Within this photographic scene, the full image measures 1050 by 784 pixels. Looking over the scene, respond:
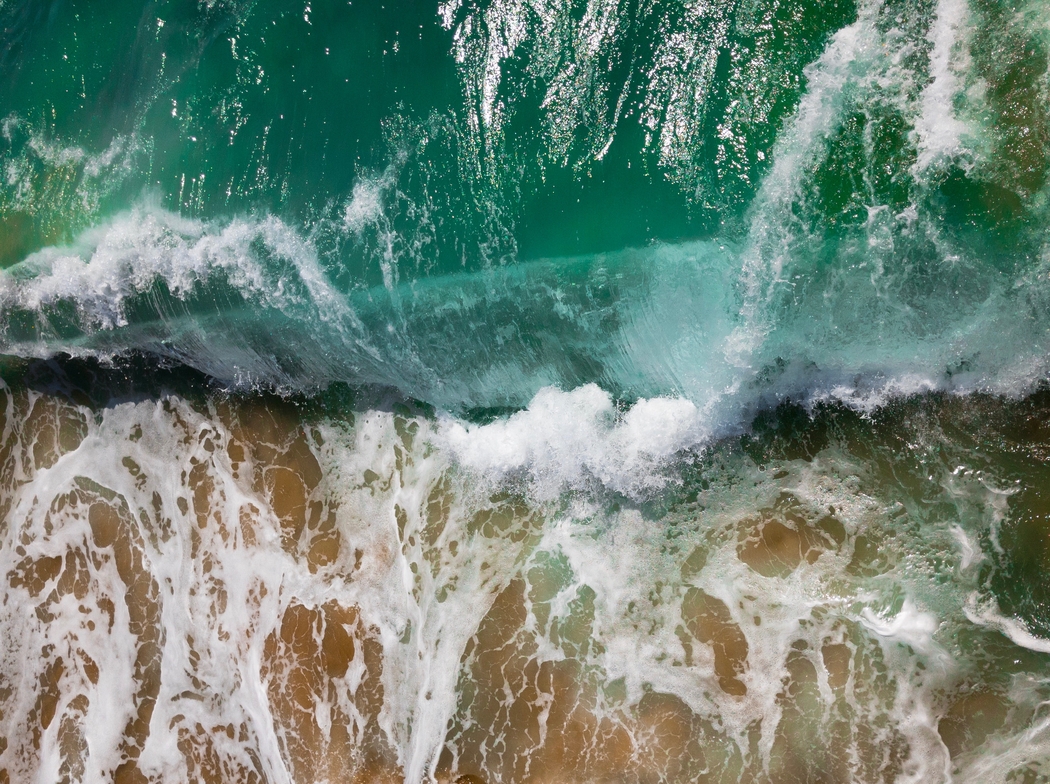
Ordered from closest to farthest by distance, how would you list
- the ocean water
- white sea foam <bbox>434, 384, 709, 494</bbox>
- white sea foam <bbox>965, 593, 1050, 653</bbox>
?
white sea foam <bbox>965, 593, 1050, 653</bbox> < the ocean water < white sea foam <bbox>434, 384, 709, 494</bbox>

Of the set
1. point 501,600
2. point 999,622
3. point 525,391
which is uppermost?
point 525,391

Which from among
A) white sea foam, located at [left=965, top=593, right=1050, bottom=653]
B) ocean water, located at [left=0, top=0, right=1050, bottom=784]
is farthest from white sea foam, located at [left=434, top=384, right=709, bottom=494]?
white sea foam, located at [left=965, top=593, right=1050, bottom=653]

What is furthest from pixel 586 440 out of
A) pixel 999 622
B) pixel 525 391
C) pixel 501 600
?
pixel 999 622

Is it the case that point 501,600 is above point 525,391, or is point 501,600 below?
below

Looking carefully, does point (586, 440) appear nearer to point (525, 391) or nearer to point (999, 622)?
point (525, 391)

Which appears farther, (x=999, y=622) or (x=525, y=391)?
(x=525, y=391)

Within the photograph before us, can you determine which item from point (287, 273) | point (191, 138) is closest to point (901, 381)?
point (287, 273)

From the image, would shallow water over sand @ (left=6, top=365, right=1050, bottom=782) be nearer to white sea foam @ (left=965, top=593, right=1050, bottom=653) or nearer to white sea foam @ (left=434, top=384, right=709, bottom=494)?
white sea foam @ (left=965, top=593, right=1050, bottom=653)

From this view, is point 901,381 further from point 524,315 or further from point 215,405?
point 215,405

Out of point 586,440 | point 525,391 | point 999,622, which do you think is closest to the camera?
point 999,622
